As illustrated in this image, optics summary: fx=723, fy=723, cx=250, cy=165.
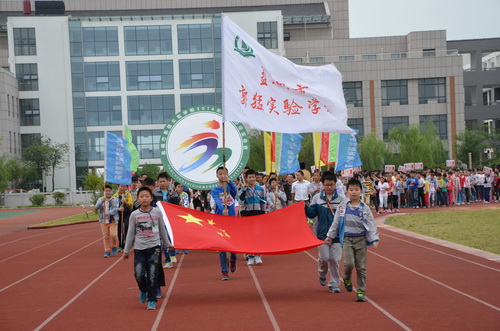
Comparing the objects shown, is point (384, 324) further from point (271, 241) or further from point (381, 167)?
point (381, 167)

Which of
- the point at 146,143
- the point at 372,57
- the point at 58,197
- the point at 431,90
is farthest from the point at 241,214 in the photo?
the point at 372,57

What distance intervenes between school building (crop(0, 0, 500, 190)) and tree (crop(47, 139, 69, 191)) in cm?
74

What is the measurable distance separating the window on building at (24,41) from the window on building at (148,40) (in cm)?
896

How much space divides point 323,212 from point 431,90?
2434 inches

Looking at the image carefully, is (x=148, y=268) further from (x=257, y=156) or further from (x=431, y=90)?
(x=431, y=90)

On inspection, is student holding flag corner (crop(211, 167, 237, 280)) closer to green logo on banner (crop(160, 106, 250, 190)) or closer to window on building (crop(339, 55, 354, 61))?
green logo on banner (crop(160, 106, 250, 190))

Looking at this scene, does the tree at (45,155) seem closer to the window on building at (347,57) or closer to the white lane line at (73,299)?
the window on building at (347,57)

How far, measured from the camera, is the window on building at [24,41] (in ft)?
222

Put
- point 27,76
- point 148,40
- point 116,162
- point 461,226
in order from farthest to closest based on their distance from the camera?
point 27,76 < point 148,40 < point 461,226 < point 116,162

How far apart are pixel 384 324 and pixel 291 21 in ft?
230

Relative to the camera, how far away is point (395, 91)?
7000 cm

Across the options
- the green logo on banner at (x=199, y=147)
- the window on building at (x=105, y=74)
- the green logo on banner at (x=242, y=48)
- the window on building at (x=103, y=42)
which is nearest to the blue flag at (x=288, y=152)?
the green logo on banner at (x=199, y=147)

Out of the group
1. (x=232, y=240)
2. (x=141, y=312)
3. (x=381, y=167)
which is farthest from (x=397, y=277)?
(x=381, y=167)

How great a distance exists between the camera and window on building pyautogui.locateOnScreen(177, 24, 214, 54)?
222ft
